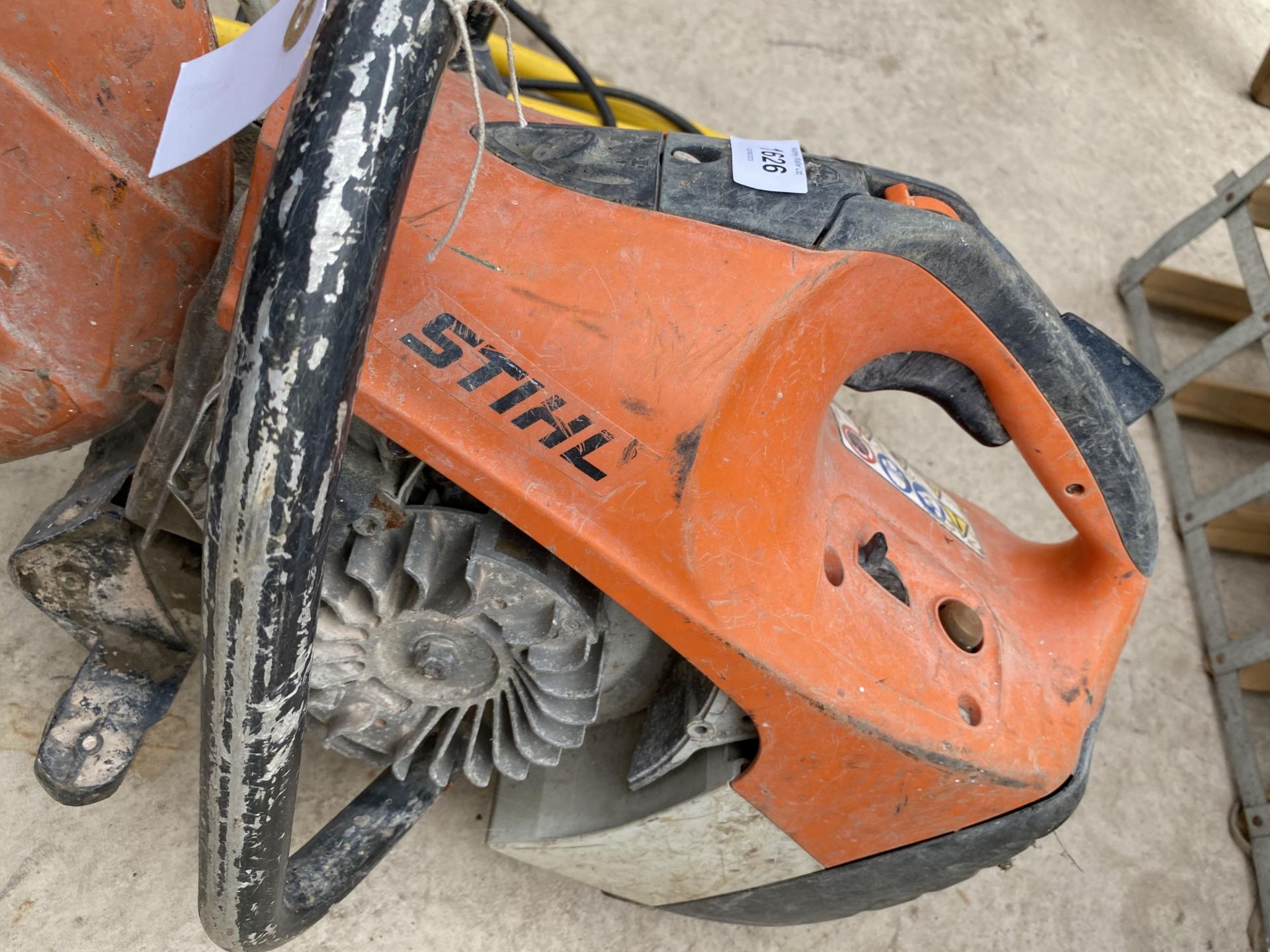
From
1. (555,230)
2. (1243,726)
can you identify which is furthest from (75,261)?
(1243,726)

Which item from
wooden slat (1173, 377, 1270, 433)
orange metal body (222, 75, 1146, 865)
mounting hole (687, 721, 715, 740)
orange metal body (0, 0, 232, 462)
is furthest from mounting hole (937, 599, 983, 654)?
wooden slat (1173, 377, 1270, 433)

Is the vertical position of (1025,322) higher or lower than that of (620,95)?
higher

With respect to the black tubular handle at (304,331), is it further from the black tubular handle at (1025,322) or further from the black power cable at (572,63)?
the black power cable at (572,63)

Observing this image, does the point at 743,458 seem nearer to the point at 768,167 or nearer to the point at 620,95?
the point at 768,167

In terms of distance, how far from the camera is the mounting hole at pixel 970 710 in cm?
97

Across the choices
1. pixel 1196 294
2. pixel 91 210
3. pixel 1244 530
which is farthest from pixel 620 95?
pixel 1244 530

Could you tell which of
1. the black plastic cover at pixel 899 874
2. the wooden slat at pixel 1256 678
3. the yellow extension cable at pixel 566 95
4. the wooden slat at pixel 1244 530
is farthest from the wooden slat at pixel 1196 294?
the black plastic cover at pixel 899 874

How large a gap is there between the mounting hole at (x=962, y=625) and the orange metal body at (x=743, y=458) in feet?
0.05

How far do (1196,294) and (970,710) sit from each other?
1.72 m

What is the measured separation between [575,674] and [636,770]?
154 mm

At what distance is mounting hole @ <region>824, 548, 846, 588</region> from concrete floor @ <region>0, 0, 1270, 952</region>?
63 cm

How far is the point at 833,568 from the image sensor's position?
0.97 m

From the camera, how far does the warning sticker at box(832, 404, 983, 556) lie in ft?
3.81

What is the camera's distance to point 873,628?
0.95 meters
